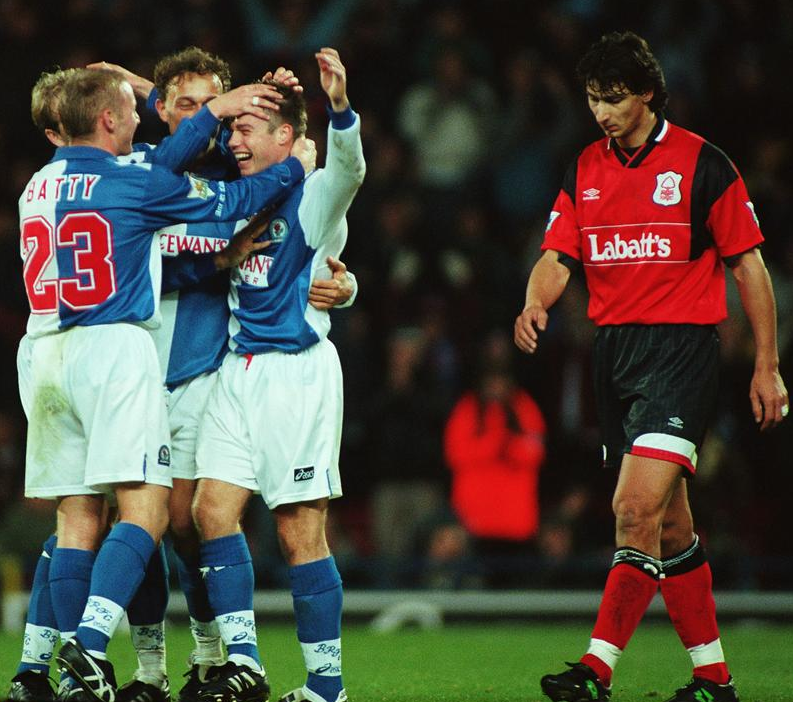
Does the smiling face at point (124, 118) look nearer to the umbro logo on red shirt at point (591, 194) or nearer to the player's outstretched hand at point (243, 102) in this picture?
the player's outstretched hand at point (243, 102)

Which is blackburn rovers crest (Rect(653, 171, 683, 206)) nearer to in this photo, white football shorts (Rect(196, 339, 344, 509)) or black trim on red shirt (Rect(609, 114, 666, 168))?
black trim on red shirt (Rect(609, 114, 666, 168))

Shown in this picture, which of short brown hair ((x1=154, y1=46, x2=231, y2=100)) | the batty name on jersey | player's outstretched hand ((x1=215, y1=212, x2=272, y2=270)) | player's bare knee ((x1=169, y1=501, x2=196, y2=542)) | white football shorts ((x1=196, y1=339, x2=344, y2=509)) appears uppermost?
short brown hair ((x1=154, y1=46, x2=231, y2=100))

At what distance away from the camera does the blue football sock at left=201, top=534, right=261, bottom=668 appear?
5309 mm

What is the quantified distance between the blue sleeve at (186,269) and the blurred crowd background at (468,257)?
4958mm

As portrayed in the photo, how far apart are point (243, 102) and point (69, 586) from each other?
1.89 m

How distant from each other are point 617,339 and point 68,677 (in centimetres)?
242

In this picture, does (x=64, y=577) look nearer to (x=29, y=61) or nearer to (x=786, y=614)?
(x=786, y=614)

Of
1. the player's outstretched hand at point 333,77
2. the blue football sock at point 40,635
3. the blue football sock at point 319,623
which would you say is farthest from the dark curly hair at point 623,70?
the blue football sock at point 40,635

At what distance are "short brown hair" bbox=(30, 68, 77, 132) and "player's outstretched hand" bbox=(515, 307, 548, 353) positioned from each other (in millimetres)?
1914

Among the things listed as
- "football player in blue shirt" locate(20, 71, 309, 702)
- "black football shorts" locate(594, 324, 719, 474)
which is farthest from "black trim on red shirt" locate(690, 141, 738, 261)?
"football player in blue shirt" locate(20, 71, 309, 702)

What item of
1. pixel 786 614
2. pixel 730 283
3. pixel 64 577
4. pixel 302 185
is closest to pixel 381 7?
pixel 730 283

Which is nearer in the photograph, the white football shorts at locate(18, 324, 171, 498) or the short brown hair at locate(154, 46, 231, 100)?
the white football shorts at locate(18, 324, 171, 498)

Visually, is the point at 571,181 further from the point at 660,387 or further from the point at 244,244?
the point at 244,244

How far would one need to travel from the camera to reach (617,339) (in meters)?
5.60
